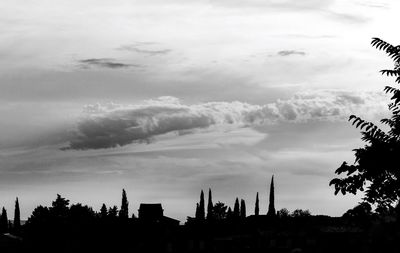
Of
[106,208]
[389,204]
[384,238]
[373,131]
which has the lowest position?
[384,238]

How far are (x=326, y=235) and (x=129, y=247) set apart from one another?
265 inches

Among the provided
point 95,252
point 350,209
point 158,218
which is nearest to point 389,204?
point 350,209

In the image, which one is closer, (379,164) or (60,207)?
(379,164)

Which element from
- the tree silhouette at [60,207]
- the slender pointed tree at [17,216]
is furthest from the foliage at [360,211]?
the slender pointed tree at [17,216]

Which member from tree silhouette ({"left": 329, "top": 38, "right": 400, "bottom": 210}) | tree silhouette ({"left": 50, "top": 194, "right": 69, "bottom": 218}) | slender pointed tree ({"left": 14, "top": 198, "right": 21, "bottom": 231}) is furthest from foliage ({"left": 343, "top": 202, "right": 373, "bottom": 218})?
slender pointed tree ({"left": 14, "top": 198, "right": 21, "bottom": 231})

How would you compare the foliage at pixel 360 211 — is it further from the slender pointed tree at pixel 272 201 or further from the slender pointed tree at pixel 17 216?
the slender pointed tree at pixel 17 216

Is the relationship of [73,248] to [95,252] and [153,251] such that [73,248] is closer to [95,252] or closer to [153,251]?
[95,252]

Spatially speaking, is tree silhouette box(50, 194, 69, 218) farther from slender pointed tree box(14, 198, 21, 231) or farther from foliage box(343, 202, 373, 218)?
foliage box(343, 202, 373, 218)

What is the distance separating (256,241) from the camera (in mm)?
20422

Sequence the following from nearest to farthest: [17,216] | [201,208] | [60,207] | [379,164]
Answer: [379,164] < [60,207] < [201,208] < [17,216]

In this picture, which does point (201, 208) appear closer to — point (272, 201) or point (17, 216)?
point (272, 201)

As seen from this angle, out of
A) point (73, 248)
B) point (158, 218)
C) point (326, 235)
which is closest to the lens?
point (326, 235)

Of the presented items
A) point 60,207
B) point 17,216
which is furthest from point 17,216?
point 60,207

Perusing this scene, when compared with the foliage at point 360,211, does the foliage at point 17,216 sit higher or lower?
higher
